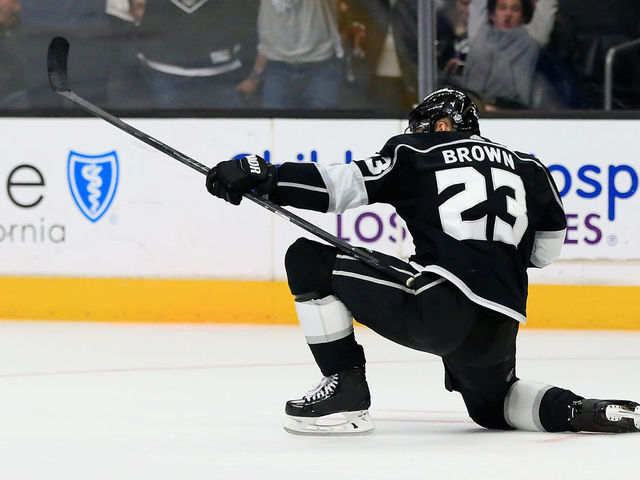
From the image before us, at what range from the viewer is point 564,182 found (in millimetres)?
5680

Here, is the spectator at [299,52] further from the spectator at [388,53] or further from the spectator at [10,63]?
the spectator at [10,63]

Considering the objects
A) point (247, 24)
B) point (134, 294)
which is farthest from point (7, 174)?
point (247, 24)

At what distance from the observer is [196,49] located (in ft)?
19.8

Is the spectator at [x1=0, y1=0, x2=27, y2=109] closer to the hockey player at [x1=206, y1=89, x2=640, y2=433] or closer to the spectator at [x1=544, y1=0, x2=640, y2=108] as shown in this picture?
the spectator at [x1=544, y1=0, x2=640, y2=108]

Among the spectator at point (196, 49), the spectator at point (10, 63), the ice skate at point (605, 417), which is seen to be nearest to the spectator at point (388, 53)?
the spectator at point (196, 49)

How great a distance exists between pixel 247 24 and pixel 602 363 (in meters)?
2.32

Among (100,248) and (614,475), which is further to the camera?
(100,248)

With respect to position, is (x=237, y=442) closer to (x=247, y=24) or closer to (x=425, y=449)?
(x=425, y=449)

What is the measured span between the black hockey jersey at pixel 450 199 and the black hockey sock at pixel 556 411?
21cm

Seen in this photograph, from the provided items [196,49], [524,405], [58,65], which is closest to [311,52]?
[196,49]

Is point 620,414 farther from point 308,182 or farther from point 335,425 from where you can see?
point 308,182

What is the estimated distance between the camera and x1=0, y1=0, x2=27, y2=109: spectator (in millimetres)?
6066

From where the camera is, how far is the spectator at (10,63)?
19.9ft

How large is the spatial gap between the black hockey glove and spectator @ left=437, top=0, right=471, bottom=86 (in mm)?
2975
